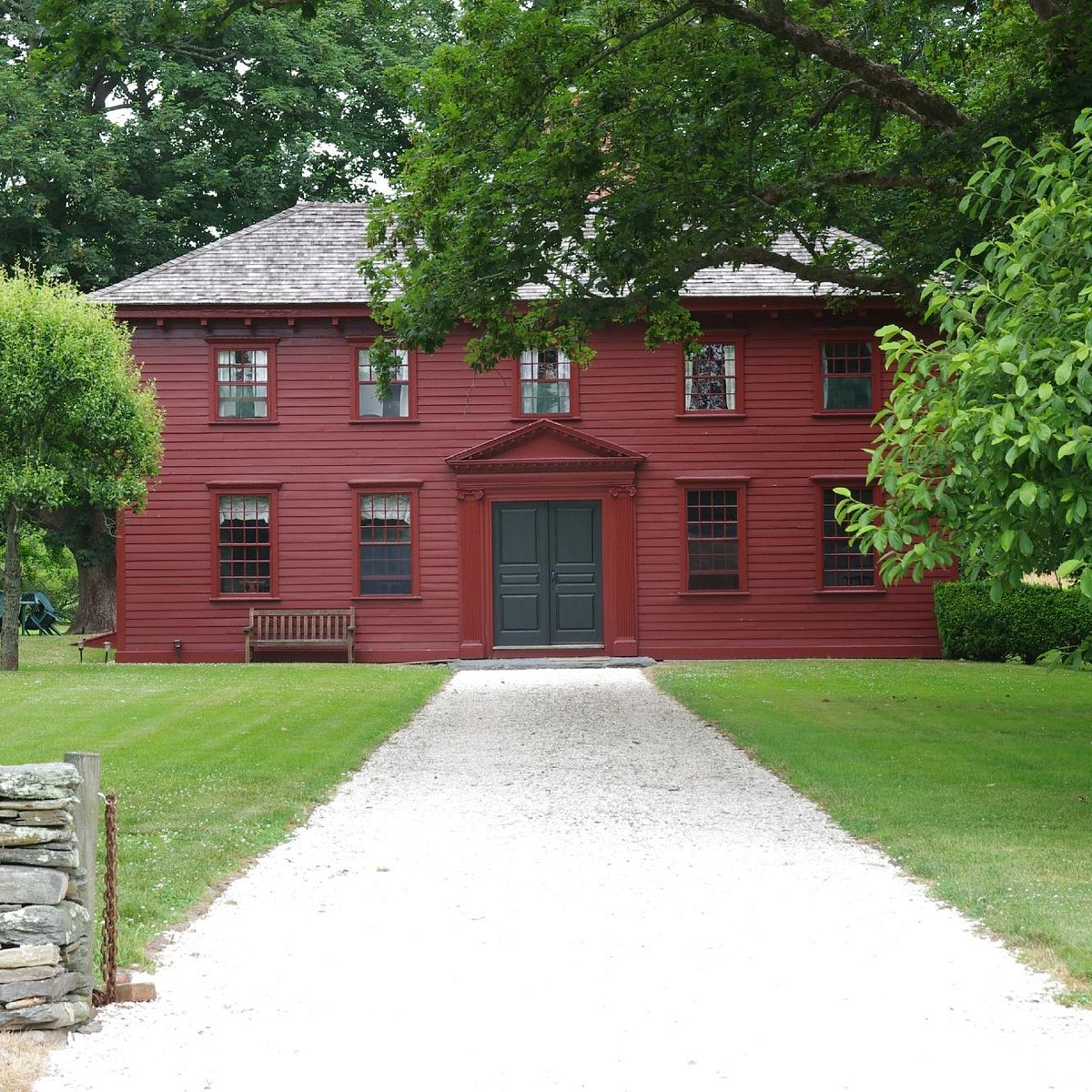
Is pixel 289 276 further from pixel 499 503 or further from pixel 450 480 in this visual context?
pixel 499 503

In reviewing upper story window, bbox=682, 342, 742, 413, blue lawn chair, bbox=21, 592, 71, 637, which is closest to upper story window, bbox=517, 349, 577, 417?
upper story window, bbox=682, 342, 742, 413

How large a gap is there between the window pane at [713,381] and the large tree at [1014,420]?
48.7 feet

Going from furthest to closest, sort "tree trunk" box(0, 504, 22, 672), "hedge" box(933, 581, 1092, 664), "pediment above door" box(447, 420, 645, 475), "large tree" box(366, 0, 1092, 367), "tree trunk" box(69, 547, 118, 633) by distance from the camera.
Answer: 1. "tree trunk" box(69, 547, 118, 633)
2. "pediment above door" box(447, 420, 645, 475)
3. "hedge" box(933, 581, 1092, 664)
4. "tree trunk" box(0, 504, 22, 672)
5. "large tree" box(366, 0, 1092, 367)

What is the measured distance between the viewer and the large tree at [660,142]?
1323 centimetres

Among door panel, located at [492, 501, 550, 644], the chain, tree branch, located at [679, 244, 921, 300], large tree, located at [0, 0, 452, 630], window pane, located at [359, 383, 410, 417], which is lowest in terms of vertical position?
the chain

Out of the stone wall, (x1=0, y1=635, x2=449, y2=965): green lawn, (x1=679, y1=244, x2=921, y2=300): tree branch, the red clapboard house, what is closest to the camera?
the stone wall

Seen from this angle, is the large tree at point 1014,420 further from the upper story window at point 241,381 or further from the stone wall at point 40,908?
the upper story window at point 241,381

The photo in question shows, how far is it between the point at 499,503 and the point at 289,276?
558 centimetres

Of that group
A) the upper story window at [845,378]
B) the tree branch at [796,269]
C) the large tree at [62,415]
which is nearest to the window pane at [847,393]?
the upper story window at [845,378]

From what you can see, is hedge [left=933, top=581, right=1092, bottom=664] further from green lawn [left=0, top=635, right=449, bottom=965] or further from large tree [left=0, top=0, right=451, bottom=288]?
large tree [left=0, top=0, right=451, bottom=288]

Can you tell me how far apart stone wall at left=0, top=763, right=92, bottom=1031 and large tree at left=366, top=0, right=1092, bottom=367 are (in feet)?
31.7

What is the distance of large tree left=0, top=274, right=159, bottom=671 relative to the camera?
2061 cm

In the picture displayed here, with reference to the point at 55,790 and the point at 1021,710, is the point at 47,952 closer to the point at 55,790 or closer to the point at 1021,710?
the point at 55,790

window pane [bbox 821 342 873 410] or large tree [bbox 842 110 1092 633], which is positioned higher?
window pane [bbox 821 342 873 410]
